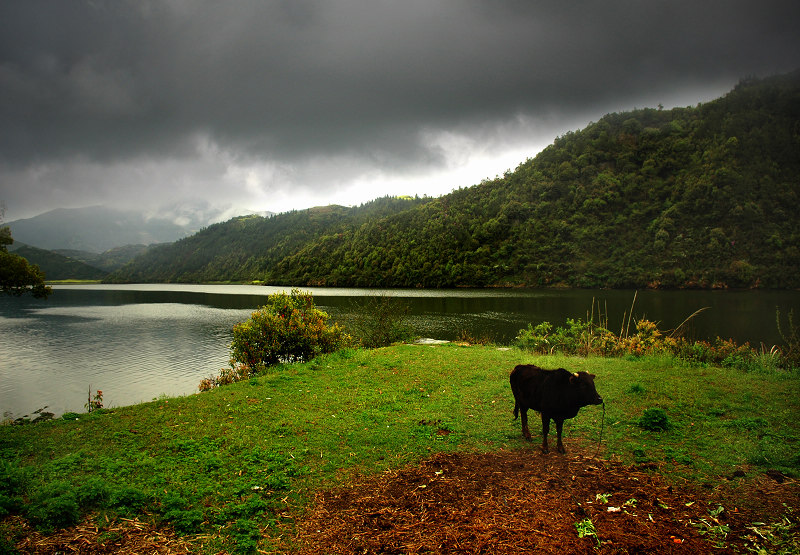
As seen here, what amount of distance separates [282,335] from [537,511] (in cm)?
1192

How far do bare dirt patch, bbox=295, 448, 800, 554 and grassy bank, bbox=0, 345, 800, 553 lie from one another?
0.47 m

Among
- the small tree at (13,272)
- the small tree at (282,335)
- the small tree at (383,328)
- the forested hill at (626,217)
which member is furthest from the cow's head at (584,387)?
the forested hill at (626,217)

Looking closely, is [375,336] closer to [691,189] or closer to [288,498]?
[288,498]

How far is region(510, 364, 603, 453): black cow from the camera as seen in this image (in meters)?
5.19

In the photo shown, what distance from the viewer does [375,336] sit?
63.2 feet

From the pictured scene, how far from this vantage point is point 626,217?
300ft

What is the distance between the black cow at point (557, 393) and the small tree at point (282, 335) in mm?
10254

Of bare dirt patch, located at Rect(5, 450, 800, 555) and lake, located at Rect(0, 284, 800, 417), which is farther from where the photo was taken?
lake, located at Rect(0, 284, 800, 417)

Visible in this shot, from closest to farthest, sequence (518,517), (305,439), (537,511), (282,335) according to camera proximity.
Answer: (518,517)
(537,511)
(305,439)
(282,335)

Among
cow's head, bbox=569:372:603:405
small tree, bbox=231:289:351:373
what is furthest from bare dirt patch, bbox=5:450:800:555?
small tree, bbox=231:289:351:373

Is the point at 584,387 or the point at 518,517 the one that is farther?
the point at 584,387

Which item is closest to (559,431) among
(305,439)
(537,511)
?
(537,511)

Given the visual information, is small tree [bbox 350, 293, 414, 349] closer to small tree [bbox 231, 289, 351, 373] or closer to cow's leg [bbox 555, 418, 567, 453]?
small tree [bbox 231, 289, 351, 373]

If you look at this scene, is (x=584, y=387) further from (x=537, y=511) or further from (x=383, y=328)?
(x=383, y=328)
